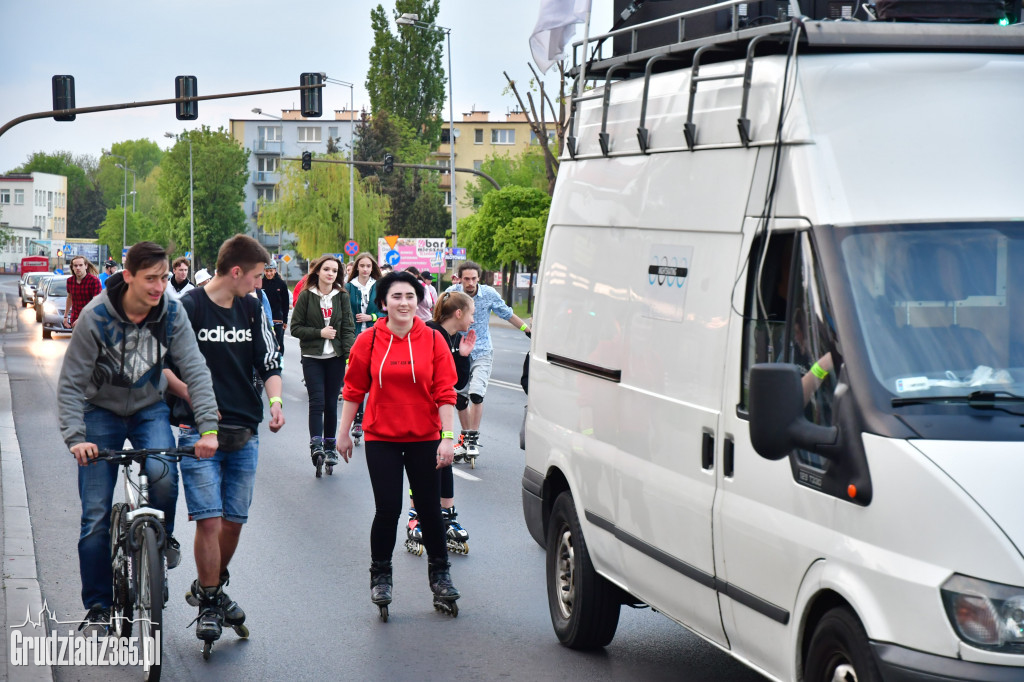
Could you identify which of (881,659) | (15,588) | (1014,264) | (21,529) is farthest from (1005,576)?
(21,529)

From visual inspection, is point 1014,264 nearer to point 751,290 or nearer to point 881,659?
point 751,290

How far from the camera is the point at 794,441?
4.42 metres

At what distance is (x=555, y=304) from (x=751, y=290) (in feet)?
7.81

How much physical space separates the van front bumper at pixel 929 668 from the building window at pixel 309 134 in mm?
143367

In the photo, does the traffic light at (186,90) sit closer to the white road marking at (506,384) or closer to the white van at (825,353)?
the white road marking at (506,384)

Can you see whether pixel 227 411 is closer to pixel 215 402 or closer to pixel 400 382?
pixel 215 402

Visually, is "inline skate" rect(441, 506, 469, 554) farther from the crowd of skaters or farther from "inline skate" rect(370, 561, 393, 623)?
"inline skate" rect(370, 561, 393, 623)

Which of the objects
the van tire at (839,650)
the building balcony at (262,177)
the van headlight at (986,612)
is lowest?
the van tire at (839,650)

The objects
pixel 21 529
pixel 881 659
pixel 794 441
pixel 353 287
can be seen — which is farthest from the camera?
pixel 353 287

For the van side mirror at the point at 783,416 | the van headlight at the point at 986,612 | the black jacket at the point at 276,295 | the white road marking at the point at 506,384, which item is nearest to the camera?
the van headlight at the point at 986,612

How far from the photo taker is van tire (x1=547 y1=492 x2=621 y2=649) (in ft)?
22.6

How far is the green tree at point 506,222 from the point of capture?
197ft

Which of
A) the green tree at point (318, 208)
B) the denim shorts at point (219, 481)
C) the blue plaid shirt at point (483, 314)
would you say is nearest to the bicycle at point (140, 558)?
the denim shorts at point (219, 481)

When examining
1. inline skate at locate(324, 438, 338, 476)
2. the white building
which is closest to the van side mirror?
inline skate at locate(324, 438, 338, 476)
